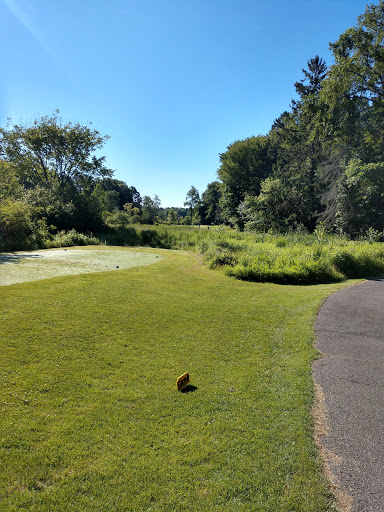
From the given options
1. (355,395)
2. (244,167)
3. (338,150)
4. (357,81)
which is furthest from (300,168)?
(355,395)

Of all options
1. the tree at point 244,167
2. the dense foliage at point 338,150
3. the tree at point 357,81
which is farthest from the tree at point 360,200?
the tree at point 244,167

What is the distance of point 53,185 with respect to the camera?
104 feet

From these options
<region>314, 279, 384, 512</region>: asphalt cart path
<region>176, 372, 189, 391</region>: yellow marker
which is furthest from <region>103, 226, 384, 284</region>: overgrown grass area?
<region>176, 372, 189, 391</region>: yellow marker

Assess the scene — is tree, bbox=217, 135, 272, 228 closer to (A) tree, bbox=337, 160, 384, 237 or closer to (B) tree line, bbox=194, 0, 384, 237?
(B) tree line, bbox=194, 0, 384, 237

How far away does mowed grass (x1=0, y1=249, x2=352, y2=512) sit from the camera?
2158 millimetres

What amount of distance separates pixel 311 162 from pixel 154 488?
1556 inches

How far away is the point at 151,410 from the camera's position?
3.14m

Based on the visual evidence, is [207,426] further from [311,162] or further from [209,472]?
[311,162]

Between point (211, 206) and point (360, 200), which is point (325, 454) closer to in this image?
point (360, 200)

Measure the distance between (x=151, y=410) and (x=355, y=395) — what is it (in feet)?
8.27

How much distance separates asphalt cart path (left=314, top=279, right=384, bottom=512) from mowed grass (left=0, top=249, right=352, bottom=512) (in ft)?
0.74

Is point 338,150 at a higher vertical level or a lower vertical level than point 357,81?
lower

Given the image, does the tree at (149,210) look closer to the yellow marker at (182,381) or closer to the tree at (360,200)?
the tree at (360,200)

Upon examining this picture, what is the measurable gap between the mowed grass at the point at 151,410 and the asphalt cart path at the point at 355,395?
0.23 meters
